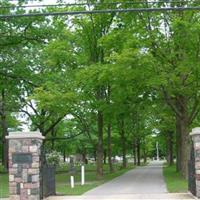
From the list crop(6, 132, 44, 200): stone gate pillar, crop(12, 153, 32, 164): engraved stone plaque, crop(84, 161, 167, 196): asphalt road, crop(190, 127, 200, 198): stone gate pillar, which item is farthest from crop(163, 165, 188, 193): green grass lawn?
crop(12, 153, 32, 164): engraved stone plaque

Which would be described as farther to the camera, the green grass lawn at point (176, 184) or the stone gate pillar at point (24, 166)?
the green grass lawn at point (176, 184)

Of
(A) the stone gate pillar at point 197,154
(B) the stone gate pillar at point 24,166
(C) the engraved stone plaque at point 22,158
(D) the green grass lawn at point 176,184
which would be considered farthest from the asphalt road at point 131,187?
(C) the engraved stone plaque at point 22,158

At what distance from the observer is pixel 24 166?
17328mm

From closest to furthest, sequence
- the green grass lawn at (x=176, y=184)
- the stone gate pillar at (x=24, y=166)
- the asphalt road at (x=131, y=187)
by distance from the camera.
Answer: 1. the stone gate pillar at (x=24, y=166)
2. the asphalt road at (x=131, y=187)
3. the green grass lawn at (x=176, y=184)

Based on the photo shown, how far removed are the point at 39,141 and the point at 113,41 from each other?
1367 cm

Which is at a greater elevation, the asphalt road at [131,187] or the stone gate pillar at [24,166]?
the stone gate pillar at [24,166]

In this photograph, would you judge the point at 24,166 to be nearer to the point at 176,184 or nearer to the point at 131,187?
the point at 131,187

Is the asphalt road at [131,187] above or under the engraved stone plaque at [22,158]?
under

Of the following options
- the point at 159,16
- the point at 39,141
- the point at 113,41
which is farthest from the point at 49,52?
the point at 39,141

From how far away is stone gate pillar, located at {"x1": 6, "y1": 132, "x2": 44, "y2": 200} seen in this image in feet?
56.6

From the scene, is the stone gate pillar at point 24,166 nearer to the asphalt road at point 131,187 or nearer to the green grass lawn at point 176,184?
the asphalt road at point 131,187

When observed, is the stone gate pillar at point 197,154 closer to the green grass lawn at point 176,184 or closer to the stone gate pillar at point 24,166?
the green grass lawn at point 176,184

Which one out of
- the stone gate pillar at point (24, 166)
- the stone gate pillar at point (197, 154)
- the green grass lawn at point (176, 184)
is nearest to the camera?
the stone gate pillar at point (24, 166)

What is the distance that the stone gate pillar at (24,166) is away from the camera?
1727cm
